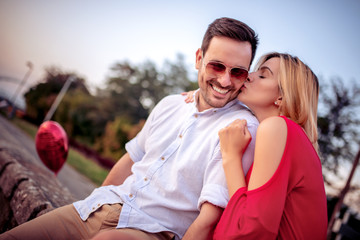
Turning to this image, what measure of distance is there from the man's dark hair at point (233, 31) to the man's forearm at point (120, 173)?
129 centimetres

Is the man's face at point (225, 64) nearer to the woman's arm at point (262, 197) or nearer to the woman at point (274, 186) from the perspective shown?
the woman at point (274, 186)

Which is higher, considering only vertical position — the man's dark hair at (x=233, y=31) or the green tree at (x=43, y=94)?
the man's dark hair at (x=233, y=31)

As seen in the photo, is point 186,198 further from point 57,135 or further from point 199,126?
point 57,135

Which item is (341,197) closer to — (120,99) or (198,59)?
(198,59)

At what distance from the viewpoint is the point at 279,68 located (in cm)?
173

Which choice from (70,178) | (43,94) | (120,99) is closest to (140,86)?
(120,99)

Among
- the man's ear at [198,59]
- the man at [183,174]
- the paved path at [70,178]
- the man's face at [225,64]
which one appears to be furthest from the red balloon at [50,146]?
the man's face at [225,64]

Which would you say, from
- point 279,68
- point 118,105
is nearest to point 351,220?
point 279,68

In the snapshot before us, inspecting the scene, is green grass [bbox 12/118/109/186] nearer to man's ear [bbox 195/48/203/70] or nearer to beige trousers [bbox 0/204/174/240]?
beige trousers [bbox 0/204/174/240]

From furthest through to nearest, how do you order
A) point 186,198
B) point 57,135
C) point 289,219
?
point 57,135
point 186,198
point 289,219

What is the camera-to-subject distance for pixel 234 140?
1417mm

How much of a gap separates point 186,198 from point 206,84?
36.0 inches

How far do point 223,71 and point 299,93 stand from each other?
1.85 ft

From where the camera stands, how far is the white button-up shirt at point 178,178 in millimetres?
1483
